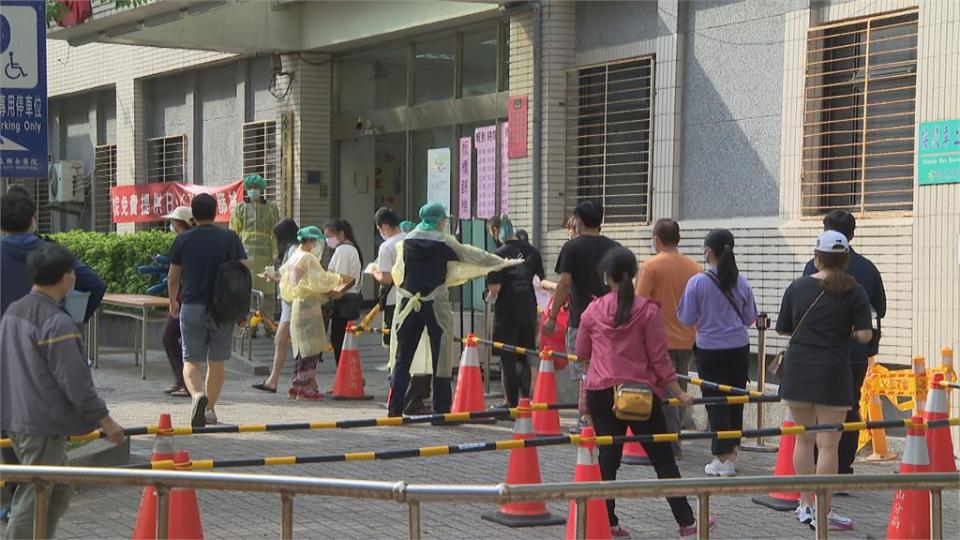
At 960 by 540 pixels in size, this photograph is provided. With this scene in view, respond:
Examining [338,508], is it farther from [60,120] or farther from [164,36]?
[60,120]

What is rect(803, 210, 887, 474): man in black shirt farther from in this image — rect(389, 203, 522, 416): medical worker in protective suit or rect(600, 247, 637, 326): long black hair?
rect(389, 203, 522, 416): medical worker in protective suit

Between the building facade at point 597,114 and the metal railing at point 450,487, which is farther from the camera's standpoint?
the building facade at point 597,114

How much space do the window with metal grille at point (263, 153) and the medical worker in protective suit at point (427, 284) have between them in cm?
968

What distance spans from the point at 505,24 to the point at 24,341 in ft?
38.7

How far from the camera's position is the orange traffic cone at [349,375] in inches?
553

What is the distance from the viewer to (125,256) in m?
20.4

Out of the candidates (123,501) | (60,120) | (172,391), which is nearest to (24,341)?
(123,501)

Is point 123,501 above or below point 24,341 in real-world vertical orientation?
below

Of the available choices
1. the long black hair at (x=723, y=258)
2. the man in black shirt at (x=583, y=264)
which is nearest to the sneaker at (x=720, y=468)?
the long black hair at (x=723, y=258)

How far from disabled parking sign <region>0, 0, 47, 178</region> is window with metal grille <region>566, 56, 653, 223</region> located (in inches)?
270

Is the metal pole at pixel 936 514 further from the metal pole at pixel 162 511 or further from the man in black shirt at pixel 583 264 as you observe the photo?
the man in black shirt at pixel 583 264

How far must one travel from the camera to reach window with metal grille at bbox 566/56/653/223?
15.3 metres

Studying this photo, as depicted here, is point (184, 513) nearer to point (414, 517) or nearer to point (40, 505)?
point (40, 505)

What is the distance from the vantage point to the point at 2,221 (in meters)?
8.04
